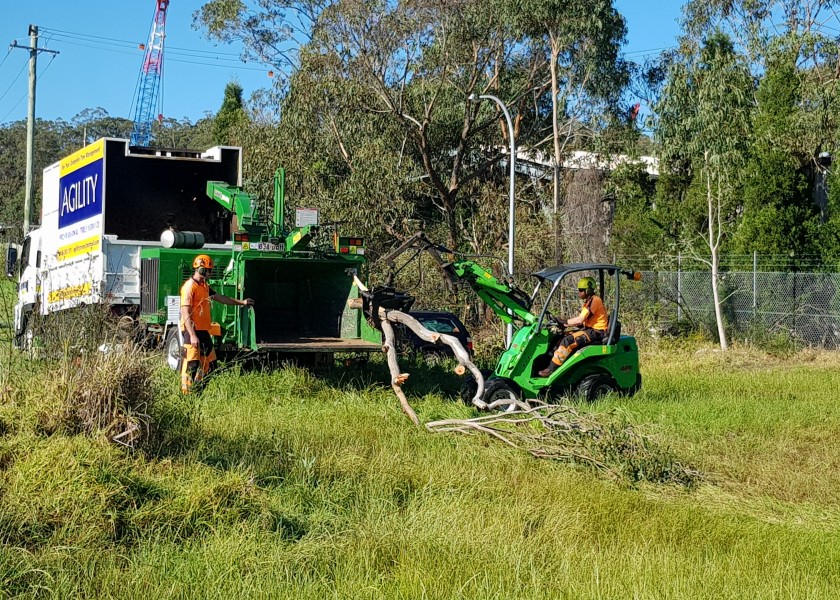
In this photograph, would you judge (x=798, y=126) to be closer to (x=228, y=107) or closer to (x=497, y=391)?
(x=497, y=391)

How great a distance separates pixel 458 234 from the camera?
32375 millimetres

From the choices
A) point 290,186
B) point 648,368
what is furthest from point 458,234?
point 648,368

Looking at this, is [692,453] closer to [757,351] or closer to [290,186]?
[757,351]

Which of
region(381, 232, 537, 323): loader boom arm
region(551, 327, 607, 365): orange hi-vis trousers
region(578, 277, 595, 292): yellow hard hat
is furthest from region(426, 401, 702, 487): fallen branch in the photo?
region(578, 277, 595, 292): yellow hard hat

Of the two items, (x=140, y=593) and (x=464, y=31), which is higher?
(x=464, y=31)

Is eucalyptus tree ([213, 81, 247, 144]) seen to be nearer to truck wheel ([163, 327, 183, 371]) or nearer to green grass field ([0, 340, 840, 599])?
truck wheel ([163, 327, 183, 371])

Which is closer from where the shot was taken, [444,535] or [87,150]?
[444,535]

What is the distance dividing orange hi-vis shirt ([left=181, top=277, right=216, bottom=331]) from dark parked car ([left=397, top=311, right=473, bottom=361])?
13.9ft

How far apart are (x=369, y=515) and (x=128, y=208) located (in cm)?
1120

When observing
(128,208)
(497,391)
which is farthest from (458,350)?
(128,208)

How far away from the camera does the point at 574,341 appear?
1368 cm

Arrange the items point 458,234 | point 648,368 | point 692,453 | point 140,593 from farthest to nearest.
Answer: point 458,234 < point 648,368 < point 692,453 < point 140,593

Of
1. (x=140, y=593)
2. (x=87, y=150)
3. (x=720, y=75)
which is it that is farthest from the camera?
(x=720, y=75)

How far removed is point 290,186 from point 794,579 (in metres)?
25.9
